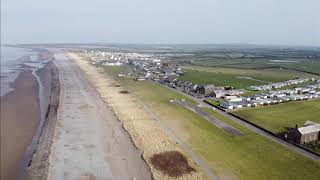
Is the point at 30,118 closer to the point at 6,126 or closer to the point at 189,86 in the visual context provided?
the point at 6,126

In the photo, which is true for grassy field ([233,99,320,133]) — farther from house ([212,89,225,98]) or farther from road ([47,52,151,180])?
road ([47,52,151,180])

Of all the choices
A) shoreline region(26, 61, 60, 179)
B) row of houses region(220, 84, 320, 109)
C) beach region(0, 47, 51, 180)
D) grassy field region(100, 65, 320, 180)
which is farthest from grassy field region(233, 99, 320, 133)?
beach region(0, 47, 51, 180)

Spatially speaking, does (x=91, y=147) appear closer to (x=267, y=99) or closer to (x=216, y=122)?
(x=216, y=122)

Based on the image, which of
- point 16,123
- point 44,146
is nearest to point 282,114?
point 44,146

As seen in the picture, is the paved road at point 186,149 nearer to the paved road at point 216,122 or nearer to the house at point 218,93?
the paved road at point 216,122

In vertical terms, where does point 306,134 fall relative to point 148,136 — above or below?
above
